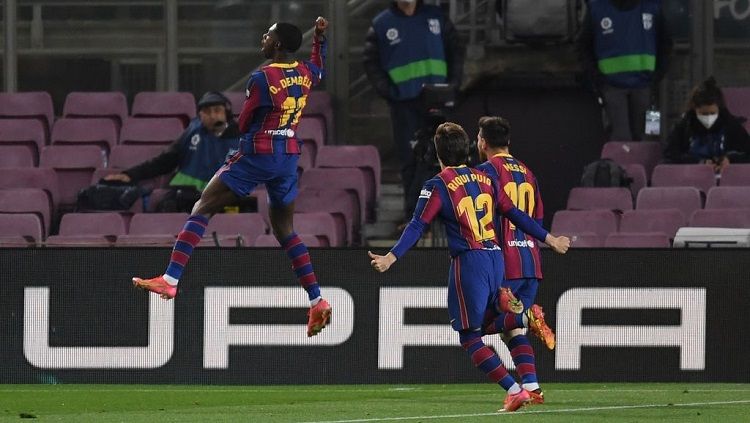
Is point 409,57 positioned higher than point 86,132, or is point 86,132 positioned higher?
point 409,57

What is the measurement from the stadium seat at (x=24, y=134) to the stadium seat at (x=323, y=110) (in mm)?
2674

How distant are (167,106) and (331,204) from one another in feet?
8.56

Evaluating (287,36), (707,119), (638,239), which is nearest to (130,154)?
(638,239)

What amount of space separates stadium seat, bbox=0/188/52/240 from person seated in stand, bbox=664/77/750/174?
19.1ft

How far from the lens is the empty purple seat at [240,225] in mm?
15836

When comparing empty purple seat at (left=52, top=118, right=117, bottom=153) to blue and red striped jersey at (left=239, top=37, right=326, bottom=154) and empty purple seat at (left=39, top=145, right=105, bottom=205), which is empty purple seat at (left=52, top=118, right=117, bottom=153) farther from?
blue and red striped jersey at (left=239, top=37, right=326, bottom=154)

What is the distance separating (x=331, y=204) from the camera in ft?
55.6

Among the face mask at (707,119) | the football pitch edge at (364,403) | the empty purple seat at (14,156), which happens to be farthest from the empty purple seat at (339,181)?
the football pitch edge at (364,403)

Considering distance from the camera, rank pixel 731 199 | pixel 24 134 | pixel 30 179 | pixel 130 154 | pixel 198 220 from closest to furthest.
Result: pixel 198 220 → pixel 731 199 → pixel 30 179 → pixel 130 154 → pixel 24 134

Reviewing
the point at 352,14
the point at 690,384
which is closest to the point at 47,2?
the point at 352,14

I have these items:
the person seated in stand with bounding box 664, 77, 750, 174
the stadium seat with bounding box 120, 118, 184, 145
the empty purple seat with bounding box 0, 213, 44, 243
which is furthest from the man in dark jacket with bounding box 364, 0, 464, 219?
the empty purple seat with bounding box 0, 213, 44, 243

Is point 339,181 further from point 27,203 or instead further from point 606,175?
point 27,203

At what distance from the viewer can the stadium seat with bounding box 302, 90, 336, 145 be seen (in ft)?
61.3

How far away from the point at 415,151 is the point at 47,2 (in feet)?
17.1
